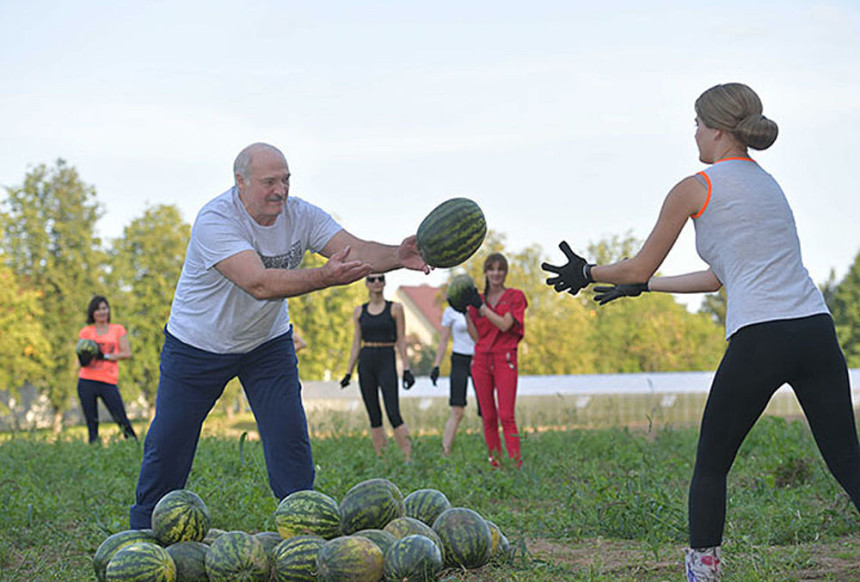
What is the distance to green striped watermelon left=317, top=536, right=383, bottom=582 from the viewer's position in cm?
415

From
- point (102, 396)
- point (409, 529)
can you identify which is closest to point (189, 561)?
point (409, 529)

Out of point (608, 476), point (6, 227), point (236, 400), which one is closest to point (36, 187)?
point (6, 227)

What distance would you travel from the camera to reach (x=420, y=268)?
4.96 m

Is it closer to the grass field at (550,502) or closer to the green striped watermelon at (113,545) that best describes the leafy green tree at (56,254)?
the grass field at (550,502)

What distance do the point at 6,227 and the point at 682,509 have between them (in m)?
37.2

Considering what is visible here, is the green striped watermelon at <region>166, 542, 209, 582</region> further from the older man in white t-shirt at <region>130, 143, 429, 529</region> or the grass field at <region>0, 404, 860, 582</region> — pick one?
the grass field at <region>0, 404, 860, 582</region>

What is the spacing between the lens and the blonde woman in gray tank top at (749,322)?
3.76m

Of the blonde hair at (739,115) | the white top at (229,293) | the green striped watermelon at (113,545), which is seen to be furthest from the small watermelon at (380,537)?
the blonde hair at (739,115)

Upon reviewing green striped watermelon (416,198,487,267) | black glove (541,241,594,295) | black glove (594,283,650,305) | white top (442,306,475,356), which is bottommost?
white top (442,306,475,356)

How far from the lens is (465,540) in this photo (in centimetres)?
452

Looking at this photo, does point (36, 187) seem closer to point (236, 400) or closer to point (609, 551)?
point (236, 400)

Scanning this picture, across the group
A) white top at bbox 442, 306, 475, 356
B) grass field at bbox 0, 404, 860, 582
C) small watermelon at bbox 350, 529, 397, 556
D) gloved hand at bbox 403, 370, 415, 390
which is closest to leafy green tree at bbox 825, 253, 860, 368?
white top at bbox 442, 306, 475, 356

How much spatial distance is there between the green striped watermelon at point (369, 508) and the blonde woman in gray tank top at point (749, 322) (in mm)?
1544

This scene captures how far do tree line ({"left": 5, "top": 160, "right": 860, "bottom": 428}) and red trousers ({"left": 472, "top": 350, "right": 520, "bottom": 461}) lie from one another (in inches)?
960
